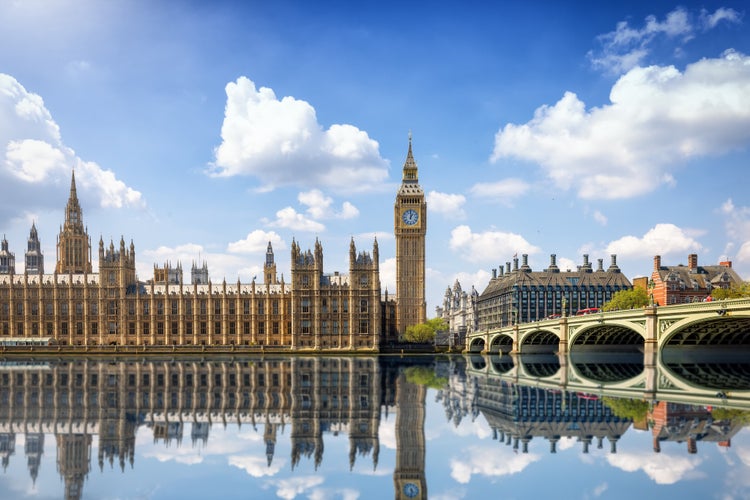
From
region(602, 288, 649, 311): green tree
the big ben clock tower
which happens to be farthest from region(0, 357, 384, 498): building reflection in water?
the big ben clock tower

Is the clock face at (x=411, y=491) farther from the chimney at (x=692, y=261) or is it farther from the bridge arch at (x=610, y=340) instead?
the chimney at (x=692, y=261)

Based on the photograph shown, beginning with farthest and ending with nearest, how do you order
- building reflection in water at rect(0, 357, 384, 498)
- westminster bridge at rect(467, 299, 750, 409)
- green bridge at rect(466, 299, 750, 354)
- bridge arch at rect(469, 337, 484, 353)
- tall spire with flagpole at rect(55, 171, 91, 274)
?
tall spire with flagpole at rect(55, 171, 91, 274), bridge arch at rect(469, 337, 484, 353), green bridge at rect(466, 299, 750, 354), westminster bridge at rect(467, 299, 750, 409), building reflection in water at rect(0, 357, 384, 498)

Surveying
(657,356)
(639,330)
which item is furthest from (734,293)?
(657,356)

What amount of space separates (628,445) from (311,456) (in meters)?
14.9

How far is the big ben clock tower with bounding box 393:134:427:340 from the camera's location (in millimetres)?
155000

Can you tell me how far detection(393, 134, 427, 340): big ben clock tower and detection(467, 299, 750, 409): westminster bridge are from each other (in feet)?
151

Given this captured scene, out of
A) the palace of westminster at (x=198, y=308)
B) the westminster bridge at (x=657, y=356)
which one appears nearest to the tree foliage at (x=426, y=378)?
the westminster bridge at (x=657, y=356)

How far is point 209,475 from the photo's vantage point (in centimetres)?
2775

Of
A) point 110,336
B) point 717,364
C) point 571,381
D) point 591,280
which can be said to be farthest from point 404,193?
point 571,381

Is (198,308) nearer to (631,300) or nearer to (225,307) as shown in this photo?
(225,307)

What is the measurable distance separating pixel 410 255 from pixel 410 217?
9.30 m

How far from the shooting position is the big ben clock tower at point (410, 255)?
15500cm

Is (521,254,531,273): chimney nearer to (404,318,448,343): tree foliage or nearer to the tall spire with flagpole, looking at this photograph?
(404,318,448,343): tree foliage

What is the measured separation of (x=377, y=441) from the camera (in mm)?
33969
